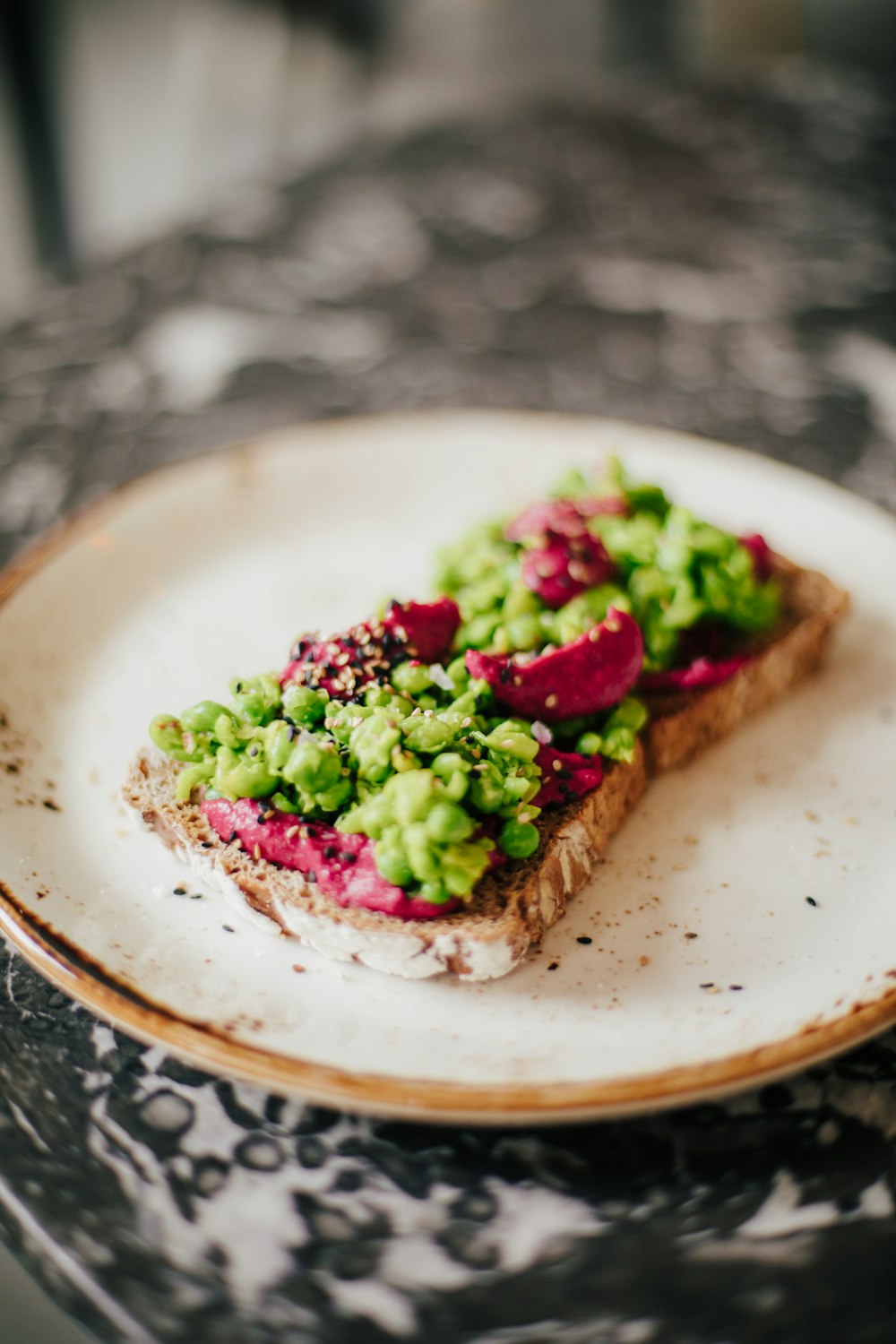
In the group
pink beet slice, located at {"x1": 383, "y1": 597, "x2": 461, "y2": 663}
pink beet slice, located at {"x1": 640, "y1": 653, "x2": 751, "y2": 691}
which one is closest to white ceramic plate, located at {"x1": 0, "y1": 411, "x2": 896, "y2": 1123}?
pink beet slice, located at {"x1": 640, "y1": 653, "x2": 751, "y2": 691}

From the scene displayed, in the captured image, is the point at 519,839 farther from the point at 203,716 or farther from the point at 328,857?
the point at 203,716

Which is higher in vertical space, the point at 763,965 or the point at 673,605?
the point at 673,605

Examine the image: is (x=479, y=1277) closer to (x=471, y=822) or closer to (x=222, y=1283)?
(x=222, y=1283)

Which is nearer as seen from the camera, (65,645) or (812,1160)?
(812,1160)

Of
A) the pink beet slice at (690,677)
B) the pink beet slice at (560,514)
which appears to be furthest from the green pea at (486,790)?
the pink beet slice at (560,514)

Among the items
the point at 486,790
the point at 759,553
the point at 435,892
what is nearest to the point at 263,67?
the point at 759,553

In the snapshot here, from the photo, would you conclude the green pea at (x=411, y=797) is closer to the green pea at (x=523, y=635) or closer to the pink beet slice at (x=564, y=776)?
the pink beet slice at (x=564, y=776)

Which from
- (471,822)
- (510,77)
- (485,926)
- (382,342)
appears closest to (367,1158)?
(485,926)
